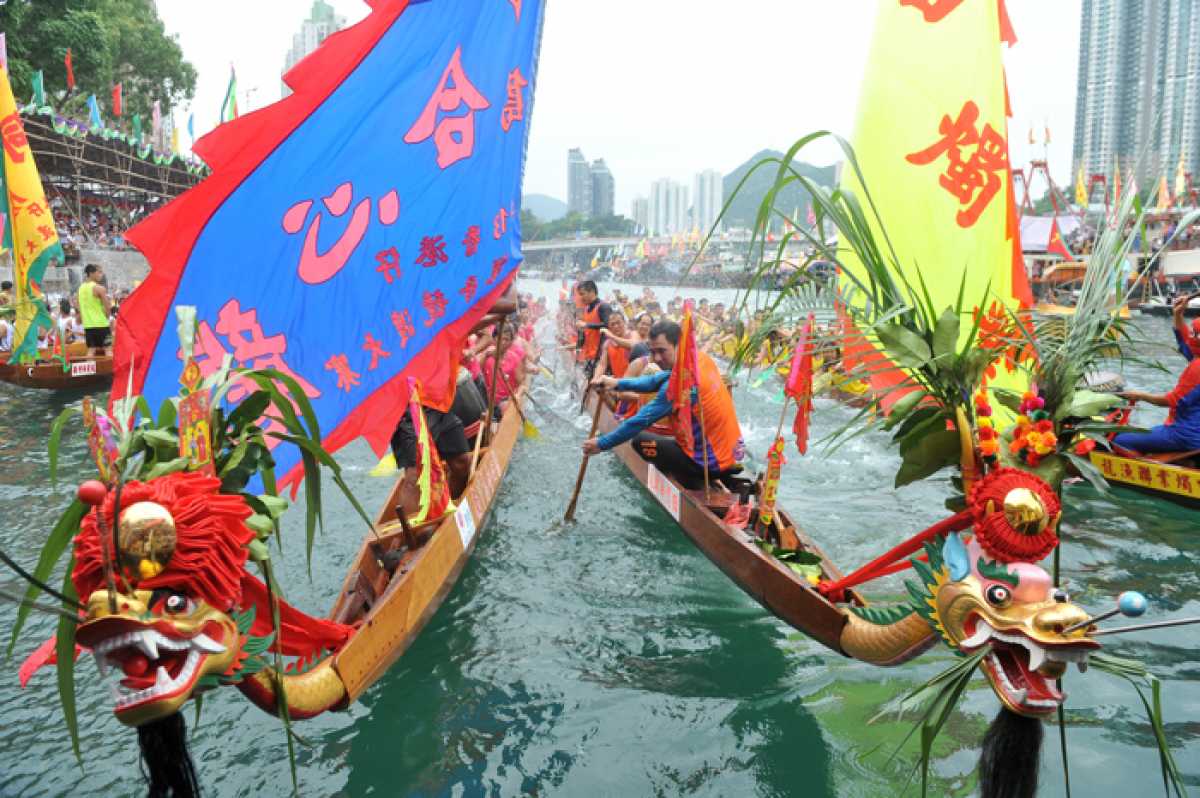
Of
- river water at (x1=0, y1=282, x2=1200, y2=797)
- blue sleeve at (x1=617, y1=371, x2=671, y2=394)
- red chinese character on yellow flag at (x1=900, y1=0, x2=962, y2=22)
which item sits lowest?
river water at (x1=0, y1=282, x2=1200, y2=797)

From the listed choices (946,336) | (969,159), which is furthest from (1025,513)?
(969,159)

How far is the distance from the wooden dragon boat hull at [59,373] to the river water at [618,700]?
6.21 m

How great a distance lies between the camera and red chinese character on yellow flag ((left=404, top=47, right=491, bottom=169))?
16.6 ft

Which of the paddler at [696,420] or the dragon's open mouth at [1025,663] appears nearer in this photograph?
the dragon's open mouth at [1025,663]

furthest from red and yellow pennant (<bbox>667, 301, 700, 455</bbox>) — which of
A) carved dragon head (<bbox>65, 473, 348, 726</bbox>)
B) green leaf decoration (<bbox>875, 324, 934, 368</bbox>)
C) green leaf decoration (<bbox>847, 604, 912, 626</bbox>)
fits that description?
carved dragon head (<bbox>65, 473, 348, 726</bbox>)

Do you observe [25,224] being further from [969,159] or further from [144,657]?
[969,159]

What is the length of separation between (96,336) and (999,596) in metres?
16.1

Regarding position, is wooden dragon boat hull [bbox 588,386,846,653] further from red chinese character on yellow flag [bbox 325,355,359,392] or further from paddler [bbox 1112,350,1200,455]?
paddler [bbox 1112,350,1200,455]

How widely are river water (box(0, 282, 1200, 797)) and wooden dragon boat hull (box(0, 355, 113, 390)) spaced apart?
6.21 meters

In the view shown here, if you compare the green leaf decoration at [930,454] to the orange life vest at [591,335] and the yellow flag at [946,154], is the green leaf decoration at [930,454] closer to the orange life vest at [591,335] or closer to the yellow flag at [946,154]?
the yellow flag at [946,154]

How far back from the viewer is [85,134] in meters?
25.5

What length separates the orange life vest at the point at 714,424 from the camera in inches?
254

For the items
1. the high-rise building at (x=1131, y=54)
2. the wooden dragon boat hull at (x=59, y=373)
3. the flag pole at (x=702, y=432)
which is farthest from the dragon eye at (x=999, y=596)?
the wooden dragon boat hull at (x=59, y=373)

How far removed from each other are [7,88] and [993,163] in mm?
12625
